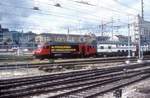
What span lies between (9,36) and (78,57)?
18.1m

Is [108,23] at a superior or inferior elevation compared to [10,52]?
superior

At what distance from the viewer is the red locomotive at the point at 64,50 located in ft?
176

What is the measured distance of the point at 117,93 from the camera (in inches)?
559

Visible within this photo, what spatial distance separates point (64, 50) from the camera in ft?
187

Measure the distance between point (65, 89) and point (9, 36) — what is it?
179 ft

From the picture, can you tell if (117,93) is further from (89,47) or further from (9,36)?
(9,36)

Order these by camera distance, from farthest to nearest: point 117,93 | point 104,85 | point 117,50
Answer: point 117,50 → point 104,85 → point 117,93

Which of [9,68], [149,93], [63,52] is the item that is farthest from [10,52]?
[149,93]

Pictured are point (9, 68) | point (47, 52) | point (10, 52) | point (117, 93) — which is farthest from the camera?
point (10, 52)

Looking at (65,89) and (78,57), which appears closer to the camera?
(65,89)

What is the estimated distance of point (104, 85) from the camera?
20812 millimetres

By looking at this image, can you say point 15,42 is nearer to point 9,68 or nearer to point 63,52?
point 63,52

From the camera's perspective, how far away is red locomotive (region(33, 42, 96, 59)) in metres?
53.8

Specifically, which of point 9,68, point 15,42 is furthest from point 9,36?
point 9,68
